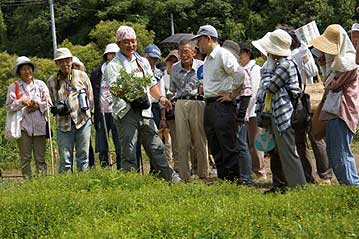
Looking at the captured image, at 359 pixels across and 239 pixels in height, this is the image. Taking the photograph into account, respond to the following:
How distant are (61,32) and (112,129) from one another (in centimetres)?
4305

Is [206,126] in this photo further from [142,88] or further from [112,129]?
[112,129]

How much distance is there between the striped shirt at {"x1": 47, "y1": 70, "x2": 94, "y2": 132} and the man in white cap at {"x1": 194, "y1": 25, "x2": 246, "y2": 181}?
1590 millimetres

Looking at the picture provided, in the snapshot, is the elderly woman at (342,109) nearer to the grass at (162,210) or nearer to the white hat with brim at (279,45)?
the white hat with brim at (279,45)

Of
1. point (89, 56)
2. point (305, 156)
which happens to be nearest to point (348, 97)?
point (305, 156)

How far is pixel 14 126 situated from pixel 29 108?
0.28 metres

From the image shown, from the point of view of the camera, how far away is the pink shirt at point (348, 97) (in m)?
Result: 6.04

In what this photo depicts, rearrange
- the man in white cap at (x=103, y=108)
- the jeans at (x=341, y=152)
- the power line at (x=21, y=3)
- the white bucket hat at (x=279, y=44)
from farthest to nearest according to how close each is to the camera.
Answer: the power line at (x=21, y=3) → the man in white cap at (x=103, y=108) → the white bucket hat at (x=279, y=44) → the jeans at (x=341, y=152)

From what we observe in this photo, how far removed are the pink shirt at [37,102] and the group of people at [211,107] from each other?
0.5 inches

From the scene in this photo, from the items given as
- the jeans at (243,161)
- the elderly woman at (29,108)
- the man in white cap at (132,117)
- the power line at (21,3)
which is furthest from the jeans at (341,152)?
the power line at (21,3)

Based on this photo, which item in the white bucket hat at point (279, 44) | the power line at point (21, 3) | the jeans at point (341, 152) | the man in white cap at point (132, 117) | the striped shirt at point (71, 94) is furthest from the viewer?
the power line at point (21, 3)

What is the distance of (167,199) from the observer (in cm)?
533

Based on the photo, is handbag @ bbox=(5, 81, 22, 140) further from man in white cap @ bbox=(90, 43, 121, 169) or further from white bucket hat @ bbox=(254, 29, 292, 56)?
white bucket hat @ bbox=(254, 29, 292, 56)

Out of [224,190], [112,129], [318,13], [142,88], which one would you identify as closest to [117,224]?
[224,190]

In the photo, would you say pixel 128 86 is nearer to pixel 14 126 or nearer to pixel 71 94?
pixel 71 94
